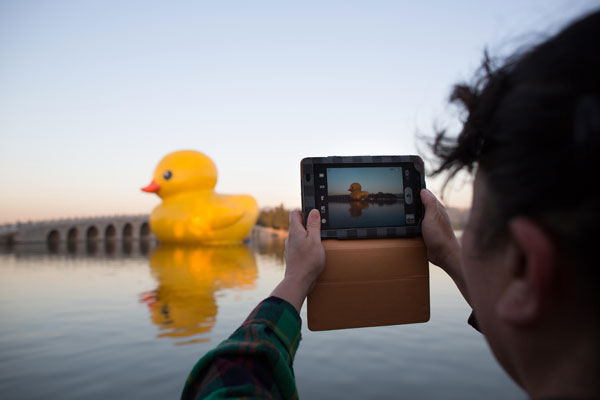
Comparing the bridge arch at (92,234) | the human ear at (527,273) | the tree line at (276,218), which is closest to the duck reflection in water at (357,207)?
the human ear at (527,273)

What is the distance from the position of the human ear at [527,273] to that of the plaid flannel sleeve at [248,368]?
44 centimetres

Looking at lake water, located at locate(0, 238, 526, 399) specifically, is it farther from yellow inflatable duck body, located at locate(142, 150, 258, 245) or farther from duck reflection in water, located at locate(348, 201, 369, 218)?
yellow inflatable duck body, located at locate(142, 150, 258, 245)

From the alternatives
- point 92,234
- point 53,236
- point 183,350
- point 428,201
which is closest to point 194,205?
point 183,350

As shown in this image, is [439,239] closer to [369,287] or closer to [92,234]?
[369,287]

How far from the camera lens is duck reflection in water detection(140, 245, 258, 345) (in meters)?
4.62

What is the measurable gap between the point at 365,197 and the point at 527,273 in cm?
79

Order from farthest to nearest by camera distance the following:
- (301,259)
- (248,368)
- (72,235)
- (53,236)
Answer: (72,235)
(53,236)
(301,259)
(248,368)

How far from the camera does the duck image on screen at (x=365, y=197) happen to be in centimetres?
126

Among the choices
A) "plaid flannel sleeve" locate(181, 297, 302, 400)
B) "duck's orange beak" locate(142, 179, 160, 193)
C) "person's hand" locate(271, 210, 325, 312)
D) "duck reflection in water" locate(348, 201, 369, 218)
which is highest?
"duck reflection in water" locate(348, 201, 369, 218)

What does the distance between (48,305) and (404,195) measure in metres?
6.58

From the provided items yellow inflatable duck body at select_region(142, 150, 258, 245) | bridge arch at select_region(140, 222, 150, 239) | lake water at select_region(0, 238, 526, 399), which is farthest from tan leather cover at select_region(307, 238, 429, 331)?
bridge arch at select_region(140, 222, 150, 239)

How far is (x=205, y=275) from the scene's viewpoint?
8.70 metres

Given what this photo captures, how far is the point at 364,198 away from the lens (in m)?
1.28

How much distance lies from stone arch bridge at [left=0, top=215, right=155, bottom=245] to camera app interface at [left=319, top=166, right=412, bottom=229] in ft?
113
